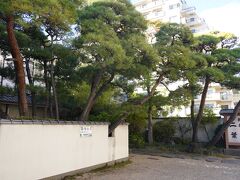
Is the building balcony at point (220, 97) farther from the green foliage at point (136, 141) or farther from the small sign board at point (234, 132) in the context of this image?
the green foliage at point (136, 141)

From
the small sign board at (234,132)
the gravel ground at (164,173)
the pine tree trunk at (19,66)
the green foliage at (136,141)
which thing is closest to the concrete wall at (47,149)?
the gravel ground at (164,173)

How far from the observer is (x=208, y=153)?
16391mm

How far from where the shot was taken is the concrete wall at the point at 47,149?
668cm

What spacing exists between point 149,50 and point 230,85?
7.97m

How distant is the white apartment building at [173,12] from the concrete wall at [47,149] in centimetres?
4301

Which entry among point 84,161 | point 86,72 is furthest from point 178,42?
point 84,161

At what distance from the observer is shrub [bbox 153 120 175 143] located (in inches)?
771

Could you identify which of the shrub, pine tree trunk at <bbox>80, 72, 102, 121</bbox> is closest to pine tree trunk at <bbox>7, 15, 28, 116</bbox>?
pine tree trunk at <bbox>80, 72, 102, 121</bbox>

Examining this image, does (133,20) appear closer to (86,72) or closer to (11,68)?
(86,72)

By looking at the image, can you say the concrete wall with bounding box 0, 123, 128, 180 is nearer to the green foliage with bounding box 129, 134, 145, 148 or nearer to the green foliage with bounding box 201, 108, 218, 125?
the green foliage with bounding box 129, 134, 145, 148

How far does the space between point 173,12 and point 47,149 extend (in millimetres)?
47740

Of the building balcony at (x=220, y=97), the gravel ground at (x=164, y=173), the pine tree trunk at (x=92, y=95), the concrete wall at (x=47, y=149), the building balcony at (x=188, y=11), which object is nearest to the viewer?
the concrete wall at (x=47, y=149)

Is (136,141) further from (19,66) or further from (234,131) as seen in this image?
(19,66)

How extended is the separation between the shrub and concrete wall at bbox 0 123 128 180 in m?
9.33
